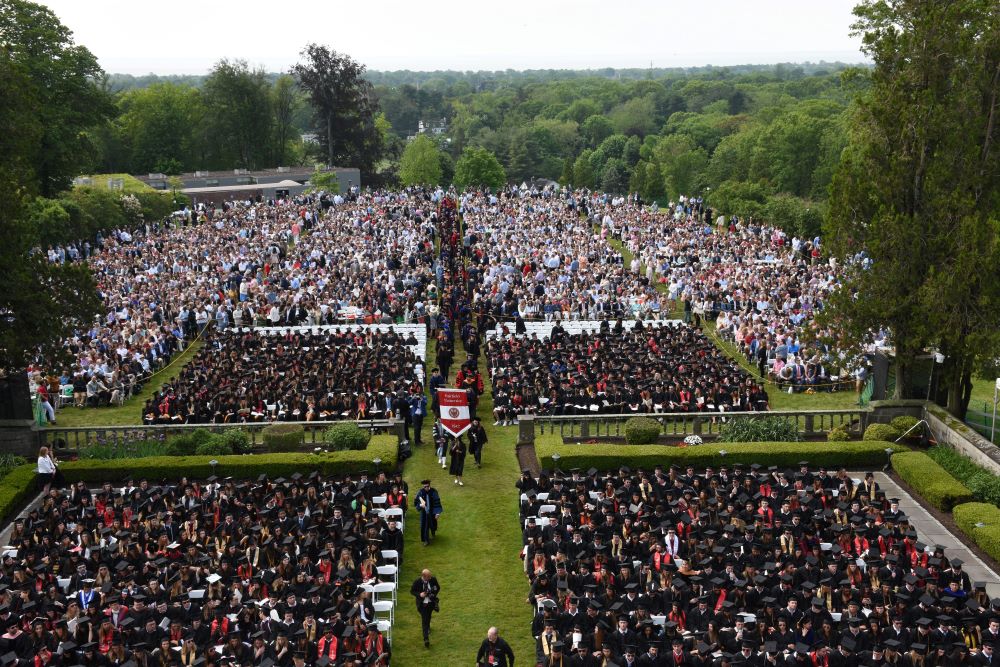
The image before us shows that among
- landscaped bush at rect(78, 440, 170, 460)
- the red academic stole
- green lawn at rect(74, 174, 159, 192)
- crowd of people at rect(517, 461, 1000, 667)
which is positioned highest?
green lawn at rect(74, 174, 159, 192)

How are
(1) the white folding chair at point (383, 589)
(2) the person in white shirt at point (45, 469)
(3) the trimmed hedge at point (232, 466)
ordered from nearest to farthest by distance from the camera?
(1) the white folding chair at point (383, 589) → (2) the person in white shirt at point (45, 469) → (3) the trimmed hedge at point (232, 466)

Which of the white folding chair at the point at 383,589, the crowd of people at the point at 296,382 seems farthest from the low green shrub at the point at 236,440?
the white folding chair at the point at 383,589

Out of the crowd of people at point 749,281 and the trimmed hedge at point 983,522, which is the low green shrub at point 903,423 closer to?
the crowd of people at point 749,281

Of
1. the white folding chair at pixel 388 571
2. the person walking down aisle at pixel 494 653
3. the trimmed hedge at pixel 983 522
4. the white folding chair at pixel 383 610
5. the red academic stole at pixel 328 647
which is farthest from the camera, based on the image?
the trimmed hedge at pixel 983 522

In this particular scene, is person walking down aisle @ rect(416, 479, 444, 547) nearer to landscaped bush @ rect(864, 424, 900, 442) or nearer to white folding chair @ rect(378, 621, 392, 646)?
white folding chair @ rect(378, 621, 392, 646)

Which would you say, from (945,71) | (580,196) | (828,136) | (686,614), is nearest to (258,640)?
(686,614)

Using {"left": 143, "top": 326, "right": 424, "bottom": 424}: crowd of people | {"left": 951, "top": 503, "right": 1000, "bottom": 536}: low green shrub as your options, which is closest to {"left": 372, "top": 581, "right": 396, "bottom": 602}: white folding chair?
{"left": 143, "top": 326, "right": 424, "bottom": 424}: crowd of people

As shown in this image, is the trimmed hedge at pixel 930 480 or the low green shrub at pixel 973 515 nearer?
the low green shrub at pixel 973 515
